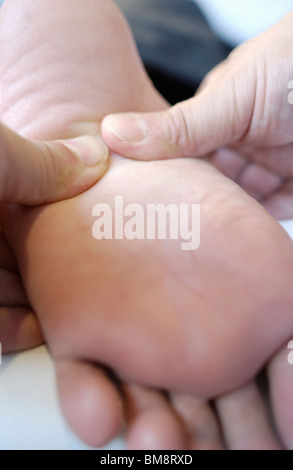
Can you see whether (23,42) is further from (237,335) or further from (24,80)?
(237,335)

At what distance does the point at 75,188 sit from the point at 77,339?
0.64 feet

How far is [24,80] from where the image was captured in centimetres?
66

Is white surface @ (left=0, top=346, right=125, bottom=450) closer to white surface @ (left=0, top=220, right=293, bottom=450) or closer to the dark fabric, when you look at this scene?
white surface @ (left=0, top=220, right=293, bottom=450)

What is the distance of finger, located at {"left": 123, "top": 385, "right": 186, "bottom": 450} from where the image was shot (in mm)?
387

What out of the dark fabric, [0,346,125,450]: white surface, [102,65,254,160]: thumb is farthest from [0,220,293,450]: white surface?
the dark fabric

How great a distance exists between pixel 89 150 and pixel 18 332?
23cm

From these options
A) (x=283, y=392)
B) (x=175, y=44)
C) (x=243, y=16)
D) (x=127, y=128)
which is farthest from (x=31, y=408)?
(x=243, y=16)

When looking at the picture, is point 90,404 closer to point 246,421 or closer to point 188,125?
point 246,421

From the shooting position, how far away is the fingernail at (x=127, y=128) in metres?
0.62

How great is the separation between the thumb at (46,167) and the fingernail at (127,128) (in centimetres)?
3

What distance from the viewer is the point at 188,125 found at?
25.5 inches

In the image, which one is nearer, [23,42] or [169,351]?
[169,351]
